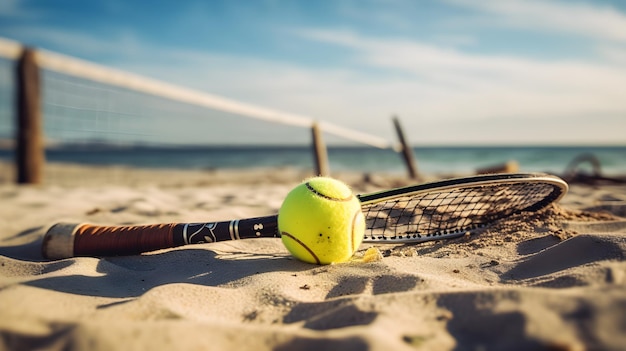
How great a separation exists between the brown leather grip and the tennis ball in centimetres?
72

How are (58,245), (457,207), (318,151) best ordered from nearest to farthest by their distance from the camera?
(58,245), (457,207), (318,151)

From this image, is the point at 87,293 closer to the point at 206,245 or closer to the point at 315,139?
the point at 206,245

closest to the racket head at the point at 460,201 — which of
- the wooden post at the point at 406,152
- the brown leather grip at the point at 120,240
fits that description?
the brown leather grip at the point at 120,240

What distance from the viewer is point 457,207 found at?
271 cm

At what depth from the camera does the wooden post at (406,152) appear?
1020 centimetres

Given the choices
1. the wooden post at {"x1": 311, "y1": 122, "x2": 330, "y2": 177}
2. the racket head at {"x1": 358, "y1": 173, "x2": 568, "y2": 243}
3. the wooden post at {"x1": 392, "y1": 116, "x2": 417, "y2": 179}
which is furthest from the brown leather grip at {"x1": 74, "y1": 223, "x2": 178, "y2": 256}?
the wooden post at {"x1": 392, "y1": 116, "x2": 417, "y2": 179}

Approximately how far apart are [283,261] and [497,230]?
4.38 feet

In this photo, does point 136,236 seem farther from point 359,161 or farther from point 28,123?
point 359,161

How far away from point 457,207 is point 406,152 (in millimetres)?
7894

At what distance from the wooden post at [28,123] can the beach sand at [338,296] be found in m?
2.25

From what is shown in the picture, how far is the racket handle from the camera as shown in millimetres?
2342

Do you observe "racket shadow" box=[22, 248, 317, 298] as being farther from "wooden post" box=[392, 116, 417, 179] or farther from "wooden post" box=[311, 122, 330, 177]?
"wooden post" box=[392, 116, 417, 179]

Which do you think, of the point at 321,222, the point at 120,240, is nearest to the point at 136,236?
the point at 120,240

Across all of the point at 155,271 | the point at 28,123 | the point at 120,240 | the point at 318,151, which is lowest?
the point at 155,271
